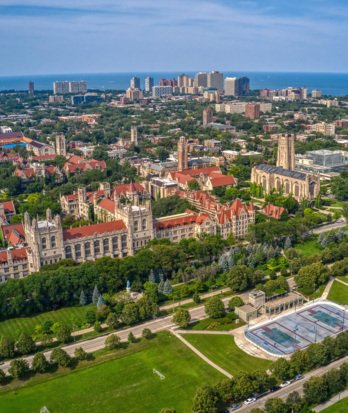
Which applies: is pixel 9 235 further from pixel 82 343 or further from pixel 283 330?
pixel 283 330

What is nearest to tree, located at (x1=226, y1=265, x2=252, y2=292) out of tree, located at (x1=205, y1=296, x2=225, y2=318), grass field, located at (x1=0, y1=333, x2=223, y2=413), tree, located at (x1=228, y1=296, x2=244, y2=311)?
tree, located at (x1=228, y1=296, x2=244, y2=311)

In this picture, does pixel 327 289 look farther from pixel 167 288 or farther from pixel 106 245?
pixel 106 245

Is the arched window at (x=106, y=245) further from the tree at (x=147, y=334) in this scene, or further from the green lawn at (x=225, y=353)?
the green lawn at (x=225, y=353)

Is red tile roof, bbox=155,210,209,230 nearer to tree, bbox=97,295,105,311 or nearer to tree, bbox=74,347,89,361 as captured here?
tree, bbox=97,295,105,311

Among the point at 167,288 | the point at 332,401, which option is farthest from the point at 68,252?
the point at 332,401

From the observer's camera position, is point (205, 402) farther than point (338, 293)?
No
